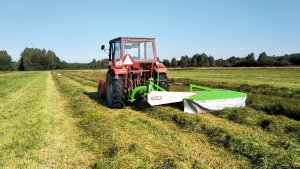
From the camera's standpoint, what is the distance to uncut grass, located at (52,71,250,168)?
4.19 meters

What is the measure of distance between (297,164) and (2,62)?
11906 cm

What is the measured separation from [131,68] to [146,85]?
1204 millimetres

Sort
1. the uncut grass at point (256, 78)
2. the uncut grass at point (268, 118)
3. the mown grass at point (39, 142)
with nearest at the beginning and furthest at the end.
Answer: the mown grass at point (39, 142), the uncut grass at point (268, 118), the uncut grass at point (256, 78)

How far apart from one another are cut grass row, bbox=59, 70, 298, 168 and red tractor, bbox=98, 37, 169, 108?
1.88 metres

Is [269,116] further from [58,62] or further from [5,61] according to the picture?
[5,61]

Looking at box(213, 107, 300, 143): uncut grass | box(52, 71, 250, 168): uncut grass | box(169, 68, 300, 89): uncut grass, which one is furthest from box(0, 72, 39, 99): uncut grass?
box(169, 68, 300, 89): uncut grass

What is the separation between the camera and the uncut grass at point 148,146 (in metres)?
4.19

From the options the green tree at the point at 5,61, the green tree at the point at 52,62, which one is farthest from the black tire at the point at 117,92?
the green tree at the point at 5,61

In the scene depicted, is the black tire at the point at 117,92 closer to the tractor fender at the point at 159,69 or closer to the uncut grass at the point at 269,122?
the tractor fender at the point at 159,69

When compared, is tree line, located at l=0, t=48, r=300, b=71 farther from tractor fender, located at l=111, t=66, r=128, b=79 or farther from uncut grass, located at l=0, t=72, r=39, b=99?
tractor fender, located at l=111, t=66, r=128, b=79

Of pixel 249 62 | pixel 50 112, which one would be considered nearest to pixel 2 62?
pixel 249 62

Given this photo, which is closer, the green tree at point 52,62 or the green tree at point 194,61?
the green tree at point 194,61

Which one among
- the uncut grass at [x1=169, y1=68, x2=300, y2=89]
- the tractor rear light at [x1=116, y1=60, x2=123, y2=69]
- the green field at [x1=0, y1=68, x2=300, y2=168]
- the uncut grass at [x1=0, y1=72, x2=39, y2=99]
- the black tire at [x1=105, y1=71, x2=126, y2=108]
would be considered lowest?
the uncut grass at [x1=0, y1=72, x2=39, y2=99]

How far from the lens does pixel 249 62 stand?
6938 centimetres
